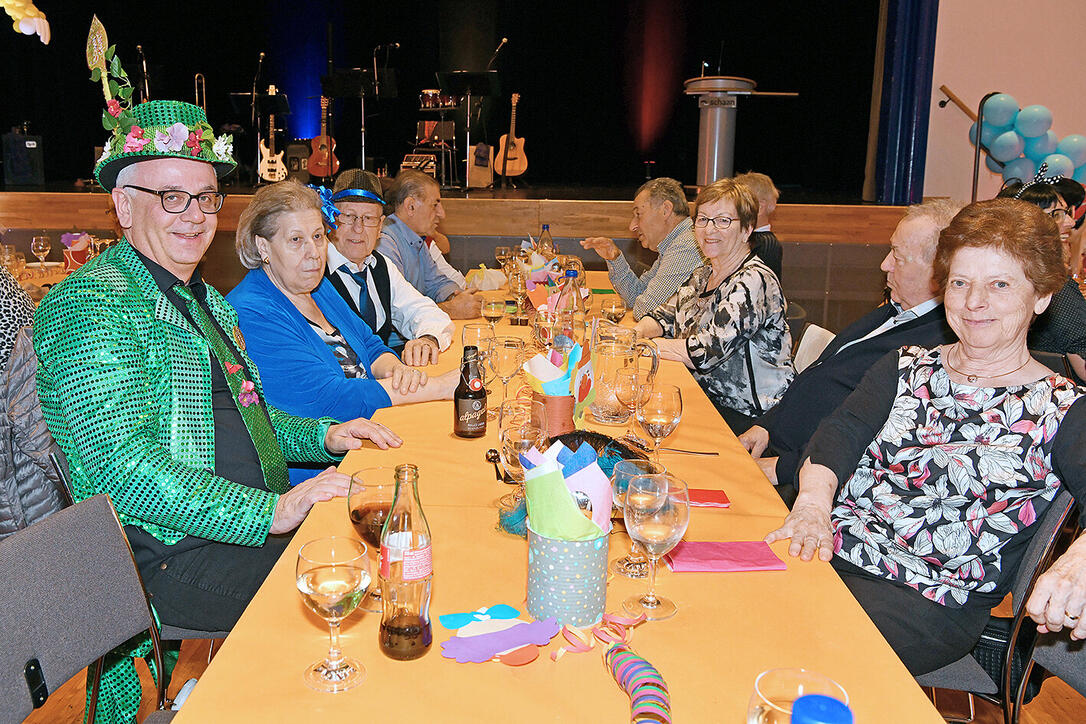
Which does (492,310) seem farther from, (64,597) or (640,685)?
(640,685)

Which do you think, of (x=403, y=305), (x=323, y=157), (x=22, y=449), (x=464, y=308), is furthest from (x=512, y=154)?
(x=22, y=449)

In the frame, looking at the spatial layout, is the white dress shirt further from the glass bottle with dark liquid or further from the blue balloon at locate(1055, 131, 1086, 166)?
the blue balloon at locate(1055, 131, 1086, 166)

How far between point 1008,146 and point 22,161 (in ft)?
33.9

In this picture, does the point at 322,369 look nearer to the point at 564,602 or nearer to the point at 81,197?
the point at 564,602

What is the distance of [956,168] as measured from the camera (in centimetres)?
838

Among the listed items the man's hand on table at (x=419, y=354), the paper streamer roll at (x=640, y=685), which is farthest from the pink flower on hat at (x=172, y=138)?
the paper streamer roll at (x=640, y=685)

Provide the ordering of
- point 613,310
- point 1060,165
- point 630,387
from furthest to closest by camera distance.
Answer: point 1060,165 < point 613,310 < point 630,387

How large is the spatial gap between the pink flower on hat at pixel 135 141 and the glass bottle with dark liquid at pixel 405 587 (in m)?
1.25

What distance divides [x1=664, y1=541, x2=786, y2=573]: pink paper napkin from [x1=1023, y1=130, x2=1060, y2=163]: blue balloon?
6.95m

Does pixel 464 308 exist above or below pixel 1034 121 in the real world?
below

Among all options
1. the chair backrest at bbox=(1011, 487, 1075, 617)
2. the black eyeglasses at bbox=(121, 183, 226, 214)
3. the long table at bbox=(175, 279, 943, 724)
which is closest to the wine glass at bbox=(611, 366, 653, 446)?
the long table at bbox=(175, 279, 943, 724)

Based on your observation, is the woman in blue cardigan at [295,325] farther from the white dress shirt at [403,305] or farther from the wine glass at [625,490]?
the wine glass at [625,490]

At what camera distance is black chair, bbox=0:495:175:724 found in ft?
4.02

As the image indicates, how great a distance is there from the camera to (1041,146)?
23.1 ft
